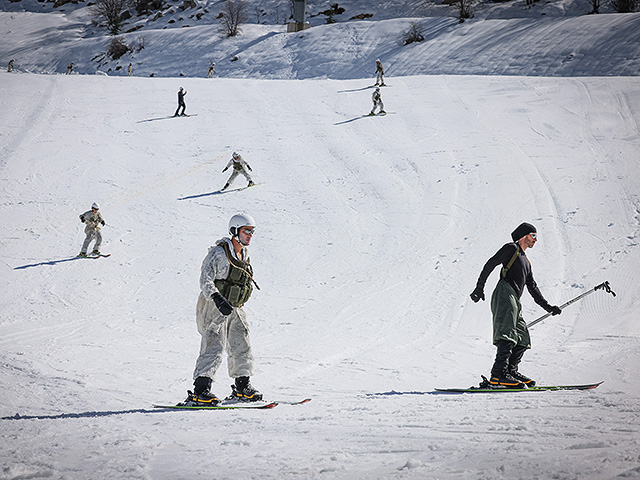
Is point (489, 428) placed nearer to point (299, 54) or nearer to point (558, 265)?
point (558, 265)

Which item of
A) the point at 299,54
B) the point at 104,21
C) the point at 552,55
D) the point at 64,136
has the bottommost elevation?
the point at 64,136

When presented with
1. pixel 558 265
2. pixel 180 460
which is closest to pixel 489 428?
pixel 180 460

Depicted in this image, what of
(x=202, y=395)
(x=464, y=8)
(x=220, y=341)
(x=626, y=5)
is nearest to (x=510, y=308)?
(x=220, y=341)

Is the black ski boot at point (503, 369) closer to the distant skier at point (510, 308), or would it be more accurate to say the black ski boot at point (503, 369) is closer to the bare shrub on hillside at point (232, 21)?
the distant skier at point (510, 308)

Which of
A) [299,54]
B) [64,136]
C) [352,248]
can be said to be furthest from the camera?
[299,54]

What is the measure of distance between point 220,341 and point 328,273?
674 cm

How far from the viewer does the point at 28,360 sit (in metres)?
7.10

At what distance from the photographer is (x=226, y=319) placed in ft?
17.4

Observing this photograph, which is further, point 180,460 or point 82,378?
point 82,378

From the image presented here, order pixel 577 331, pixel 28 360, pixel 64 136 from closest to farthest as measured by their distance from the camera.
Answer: pixel 28 360, pixel 577 331, pixel 64 136

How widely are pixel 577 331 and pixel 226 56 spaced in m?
44.6

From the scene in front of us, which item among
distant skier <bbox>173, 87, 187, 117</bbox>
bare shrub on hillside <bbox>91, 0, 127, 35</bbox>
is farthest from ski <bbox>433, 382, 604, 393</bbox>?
bare shrub on hillside <bbox>91, 0, 127, 35</bbox>

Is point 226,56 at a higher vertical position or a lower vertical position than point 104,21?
lower

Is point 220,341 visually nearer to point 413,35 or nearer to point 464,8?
point 413,35
